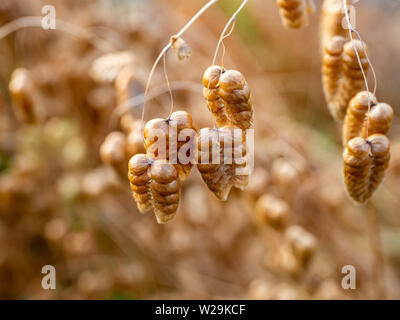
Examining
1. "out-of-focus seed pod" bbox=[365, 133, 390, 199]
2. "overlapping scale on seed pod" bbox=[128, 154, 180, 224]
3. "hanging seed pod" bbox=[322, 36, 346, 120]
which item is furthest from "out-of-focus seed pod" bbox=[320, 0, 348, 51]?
"overlapping scale on seed pod" bbox=[128, 154, 180, 224]

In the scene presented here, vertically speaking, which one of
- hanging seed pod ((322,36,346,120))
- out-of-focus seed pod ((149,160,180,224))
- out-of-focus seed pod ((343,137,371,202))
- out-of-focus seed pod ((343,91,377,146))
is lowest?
out-of-focus seed pod ((149,160,180,224))

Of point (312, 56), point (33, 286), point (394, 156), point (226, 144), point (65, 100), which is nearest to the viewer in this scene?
point (226, 144)

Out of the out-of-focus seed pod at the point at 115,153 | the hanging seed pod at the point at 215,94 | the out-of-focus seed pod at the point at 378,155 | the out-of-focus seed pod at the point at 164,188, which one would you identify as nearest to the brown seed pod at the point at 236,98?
the hanging seed pod at the point at 215,94

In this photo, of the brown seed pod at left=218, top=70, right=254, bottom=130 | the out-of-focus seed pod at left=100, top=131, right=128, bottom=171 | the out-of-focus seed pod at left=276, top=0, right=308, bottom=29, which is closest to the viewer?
the brown seed pod at left=218, top=70, right=254, bottom=130

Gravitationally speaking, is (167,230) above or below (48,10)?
below

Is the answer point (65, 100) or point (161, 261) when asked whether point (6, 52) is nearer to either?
point (65, 100)

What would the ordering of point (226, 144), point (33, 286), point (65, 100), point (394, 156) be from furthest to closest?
1. point (33, 286)
2. point (65, 100)
3. point (394, 156)
4. point (226, 144)

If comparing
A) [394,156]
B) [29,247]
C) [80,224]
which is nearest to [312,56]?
[394,156]

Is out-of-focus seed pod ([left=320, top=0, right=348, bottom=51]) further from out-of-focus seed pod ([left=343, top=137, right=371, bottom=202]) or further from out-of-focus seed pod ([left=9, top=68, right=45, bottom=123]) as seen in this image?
out-of-focus seed pod ([left=9, top=68, right=45, bottom=123])
